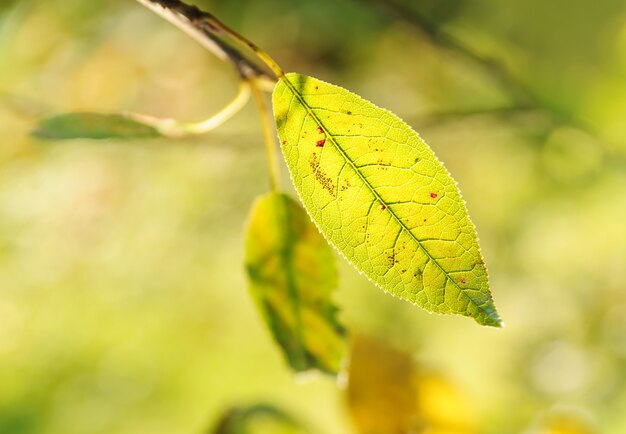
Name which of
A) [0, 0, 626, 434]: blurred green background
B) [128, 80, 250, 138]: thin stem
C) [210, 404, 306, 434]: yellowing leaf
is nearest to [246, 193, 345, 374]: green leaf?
[128, 80, 250, 138]: thin stem

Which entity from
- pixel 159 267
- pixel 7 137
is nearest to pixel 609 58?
pixel 159 267

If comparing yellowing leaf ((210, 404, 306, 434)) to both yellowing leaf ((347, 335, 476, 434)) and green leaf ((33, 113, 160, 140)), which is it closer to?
yellowing leaf ((347, 335, 476, 434))

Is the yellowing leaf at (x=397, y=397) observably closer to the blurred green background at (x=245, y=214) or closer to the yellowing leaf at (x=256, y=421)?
the yellowing leaf at (x=256, y=421)

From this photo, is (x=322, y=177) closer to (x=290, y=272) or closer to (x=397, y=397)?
(x=290, y=272)

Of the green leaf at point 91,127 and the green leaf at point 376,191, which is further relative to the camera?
the green leaf at point 91,127

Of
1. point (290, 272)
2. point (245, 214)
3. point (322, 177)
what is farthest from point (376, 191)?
point (245, 214)

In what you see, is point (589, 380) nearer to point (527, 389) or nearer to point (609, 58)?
point (527, 389)

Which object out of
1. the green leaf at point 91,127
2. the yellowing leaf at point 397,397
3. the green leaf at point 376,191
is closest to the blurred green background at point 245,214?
the yellowing leaf at point 397,397
